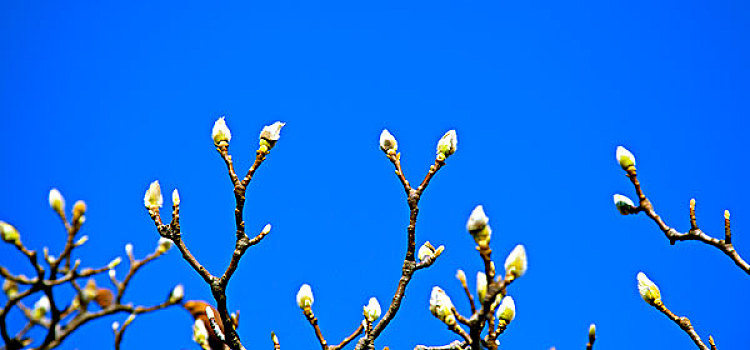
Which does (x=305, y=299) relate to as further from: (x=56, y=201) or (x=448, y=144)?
(x=56, y=201)

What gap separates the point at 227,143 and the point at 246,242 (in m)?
0.67

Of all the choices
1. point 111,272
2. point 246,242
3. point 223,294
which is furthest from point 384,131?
point 111,272

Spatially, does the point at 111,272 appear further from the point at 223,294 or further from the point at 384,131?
the point at 384,131

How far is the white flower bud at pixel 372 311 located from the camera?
4195 mm

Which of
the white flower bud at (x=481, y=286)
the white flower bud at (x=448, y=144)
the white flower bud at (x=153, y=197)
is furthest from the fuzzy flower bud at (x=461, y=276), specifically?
the white flower bud at (x=153, y=197)

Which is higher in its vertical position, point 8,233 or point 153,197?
point 153,197

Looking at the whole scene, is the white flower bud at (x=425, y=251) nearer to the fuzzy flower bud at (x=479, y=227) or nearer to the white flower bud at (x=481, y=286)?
the white flower bud at (x=481, y=286)

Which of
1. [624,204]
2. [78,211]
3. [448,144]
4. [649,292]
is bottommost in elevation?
[649,292]

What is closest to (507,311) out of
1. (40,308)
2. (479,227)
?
(479,227)

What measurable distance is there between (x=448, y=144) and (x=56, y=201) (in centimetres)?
212

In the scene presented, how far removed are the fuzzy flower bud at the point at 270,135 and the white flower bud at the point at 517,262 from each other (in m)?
1.78

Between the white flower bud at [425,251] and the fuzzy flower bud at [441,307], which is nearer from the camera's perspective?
the fuzzy flower bud at [441,307]

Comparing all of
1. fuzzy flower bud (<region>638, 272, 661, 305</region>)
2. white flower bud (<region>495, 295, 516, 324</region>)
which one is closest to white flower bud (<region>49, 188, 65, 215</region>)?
white flower bud (<region>495, 295, 516, 324</region>)

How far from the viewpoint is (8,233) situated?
118 inches
